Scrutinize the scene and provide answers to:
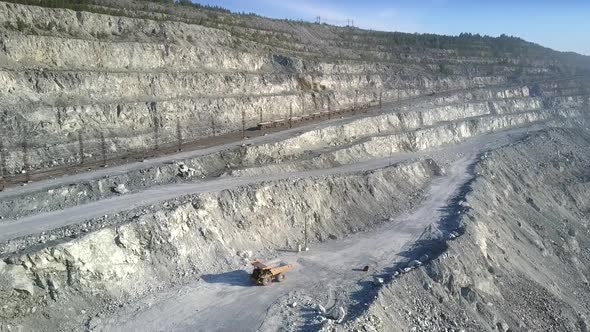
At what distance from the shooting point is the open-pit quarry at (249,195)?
18.2 meters

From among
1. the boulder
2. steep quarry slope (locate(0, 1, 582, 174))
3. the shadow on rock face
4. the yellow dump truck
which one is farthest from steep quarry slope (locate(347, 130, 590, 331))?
steep quarry slope (locate(0, 1, 582, 174))

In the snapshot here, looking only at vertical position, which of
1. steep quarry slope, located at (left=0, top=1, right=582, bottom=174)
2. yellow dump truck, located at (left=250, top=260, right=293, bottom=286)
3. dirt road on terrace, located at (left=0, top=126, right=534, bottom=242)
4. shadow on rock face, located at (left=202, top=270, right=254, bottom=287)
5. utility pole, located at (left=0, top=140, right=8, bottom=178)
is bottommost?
shadow on rock face, located at (left=202, top=270, right=254, bottom=287)

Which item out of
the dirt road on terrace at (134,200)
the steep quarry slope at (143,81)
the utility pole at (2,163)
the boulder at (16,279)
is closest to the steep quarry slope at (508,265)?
the dirt road on terrace at (134,200)

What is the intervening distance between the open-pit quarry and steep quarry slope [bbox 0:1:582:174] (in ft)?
0.55

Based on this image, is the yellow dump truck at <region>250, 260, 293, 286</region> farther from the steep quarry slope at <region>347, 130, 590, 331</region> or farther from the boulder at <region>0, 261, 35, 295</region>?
the boulder at <region>0, 261, 35, 295</region>

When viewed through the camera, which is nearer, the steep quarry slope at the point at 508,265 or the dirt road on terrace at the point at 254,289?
the dirt road on terrace at the point at 254,289

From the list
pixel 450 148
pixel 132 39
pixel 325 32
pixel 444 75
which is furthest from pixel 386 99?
pixel 132 39

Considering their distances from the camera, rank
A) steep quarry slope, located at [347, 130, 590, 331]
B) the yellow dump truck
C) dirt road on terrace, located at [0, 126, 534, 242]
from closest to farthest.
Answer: dirt road on terrace, located at [0, 126, 534, 242] → the yellow dump truck → steep quarry slope, located at [347, 130, 590, 331]

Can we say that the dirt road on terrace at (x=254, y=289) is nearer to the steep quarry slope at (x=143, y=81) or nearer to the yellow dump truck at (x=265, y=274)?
the yellow dump truck at (x=265, y=274)

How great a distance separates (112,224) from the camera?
64.9 ft

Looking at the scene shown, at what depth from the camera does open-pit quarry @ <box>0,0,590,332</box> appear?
18250 millimetres

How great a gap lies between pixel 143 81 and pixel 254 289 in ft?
78.8

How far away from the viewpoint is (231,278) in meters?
20.6

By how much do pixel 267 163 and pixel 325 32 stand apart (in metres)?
55.3
